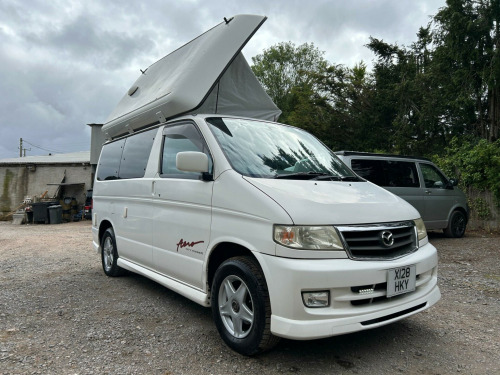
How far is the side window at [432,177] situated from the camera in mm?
8453

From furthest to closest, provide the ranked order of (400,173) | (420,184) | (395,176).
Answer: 1. (420,184)
2. (400,173)
3. (395,176)

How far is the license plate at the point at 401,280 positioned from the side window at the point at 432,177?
605 centimetres

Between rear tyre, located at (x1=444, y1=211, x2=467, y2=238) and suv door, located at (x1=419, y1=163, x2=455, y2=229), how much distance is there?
25cm

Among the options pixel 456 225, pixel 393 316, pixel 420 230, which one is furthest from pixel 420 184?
pixel 393 316

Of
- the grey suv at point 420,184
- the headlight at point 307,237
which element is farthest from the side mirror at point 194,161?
the grey suv at point 420,184

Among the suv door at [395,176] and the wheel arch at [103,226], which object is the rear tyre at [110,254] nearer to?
the wheel arch at [103,226]

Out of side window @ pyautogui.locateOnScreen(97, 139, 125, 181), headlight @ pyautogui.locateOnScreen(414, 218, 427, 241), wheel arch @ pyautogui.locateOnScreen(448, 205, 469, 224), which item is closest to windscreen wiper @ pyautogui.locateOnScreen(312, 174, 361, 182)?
headlight @ pyautogui.locateOnScreen(414, 218, 427, 241)

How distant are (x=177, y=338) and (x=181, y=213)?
3.69 ft

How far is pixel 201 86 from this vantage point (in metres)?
4.28

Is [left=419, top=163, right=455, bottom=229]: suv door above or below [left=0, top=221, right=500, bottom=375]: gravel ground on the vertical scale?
above

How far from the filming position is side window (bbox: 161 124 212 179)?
3.69 meters

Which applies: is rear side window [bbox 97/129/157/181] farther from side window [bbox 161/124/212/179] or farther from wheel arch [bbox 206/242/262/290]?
wheel arch [bbox 206/242/262/290]

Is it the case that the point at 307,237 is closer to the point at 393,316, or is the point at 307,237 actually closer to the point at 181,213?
the point at 393,316

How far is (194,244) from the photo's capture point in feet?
11.4
